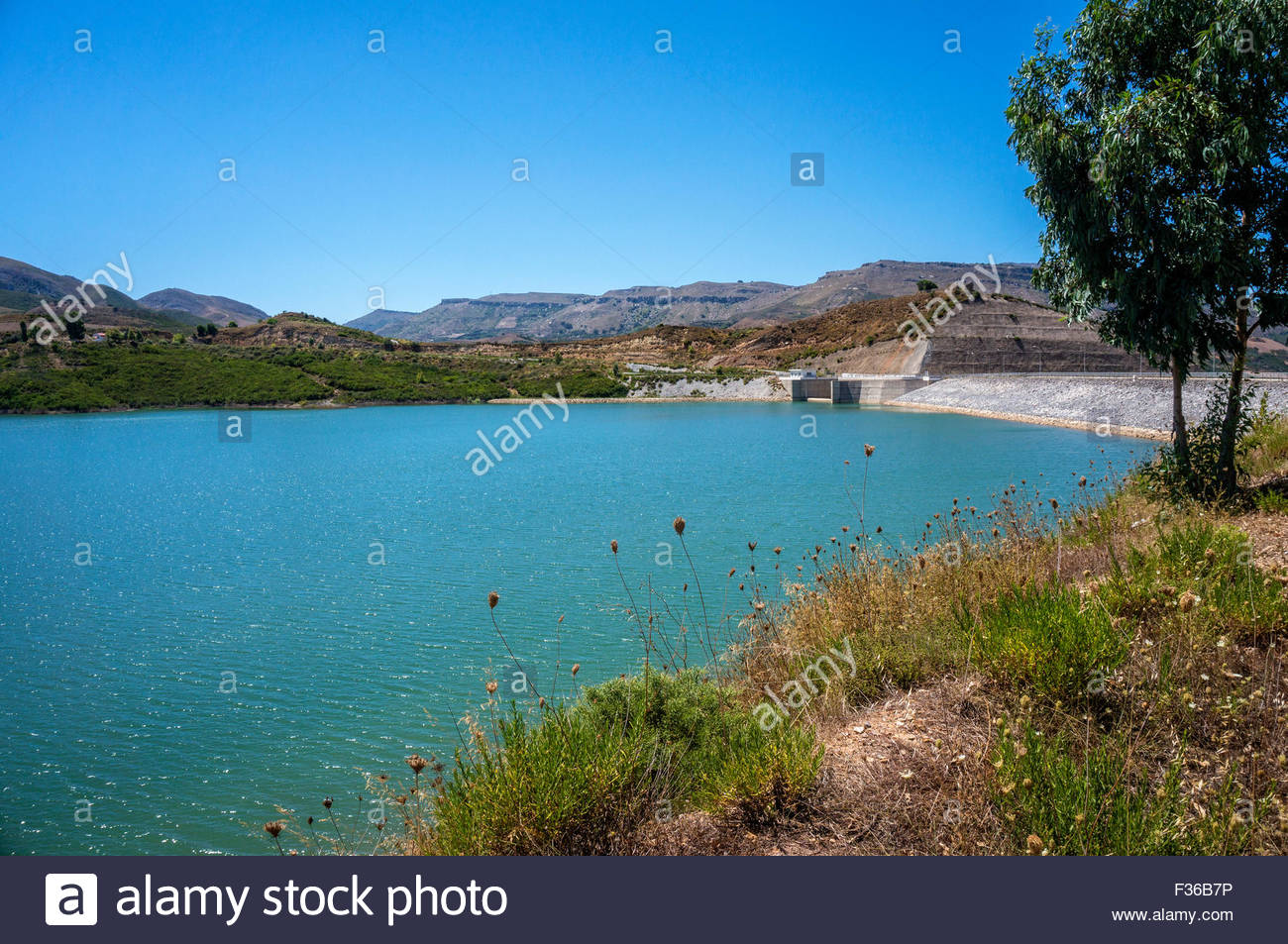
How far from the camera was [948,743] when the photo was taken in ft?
13.0

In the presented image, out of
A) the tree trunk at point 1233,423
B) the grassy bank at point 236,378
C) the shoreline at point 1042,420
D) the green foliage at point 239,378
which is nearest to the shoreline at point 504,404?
the shoreline at point 1042,420

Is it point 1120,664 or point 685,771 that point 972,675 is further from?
point 685,771

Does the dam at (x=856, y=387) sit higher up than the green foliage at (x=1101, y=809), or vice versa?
the dam at (x=856, y=387)

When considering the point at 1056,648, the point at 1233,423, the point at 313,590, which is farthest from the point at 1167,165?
the point at 313,590

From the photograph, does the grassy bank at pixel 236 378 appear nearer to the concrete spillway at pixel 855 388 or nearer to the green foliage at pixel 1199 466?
the concrete spillway at pixel 855 388

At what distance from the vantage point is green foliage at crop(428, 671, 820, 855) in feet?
10.9

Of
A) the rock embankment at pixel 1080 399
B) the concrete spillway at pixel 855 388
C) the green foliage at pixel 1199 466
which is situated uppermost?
the concrete spillway at pixel 855 388

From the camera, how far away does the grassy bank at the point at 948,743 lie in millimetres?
3139

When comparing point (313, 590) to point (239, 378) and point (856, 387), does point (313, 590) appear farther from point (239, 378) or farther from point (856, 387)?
point (239, 378)

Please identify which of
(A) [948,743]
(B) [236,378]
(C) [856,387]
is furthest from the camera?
(B) [236,378]

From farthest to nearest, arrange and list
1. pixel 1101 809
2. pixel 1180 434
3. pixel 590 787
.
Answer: pixel 1180 434 < pixel 590 787 < pixel 1101 809

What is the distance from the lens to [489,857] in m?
2.79

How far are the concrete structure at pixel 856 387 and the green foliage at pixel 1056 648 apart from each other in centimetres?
6149

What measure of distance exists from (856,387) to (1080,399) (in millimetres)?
24787
